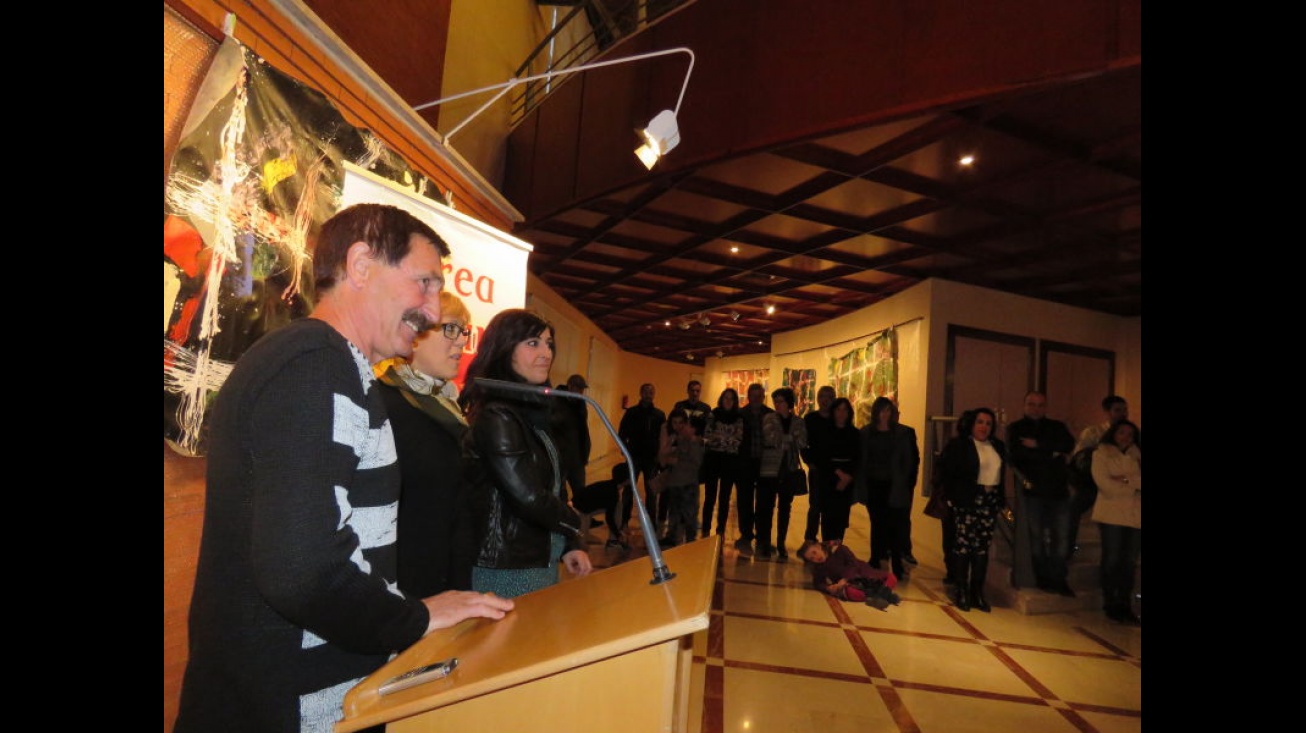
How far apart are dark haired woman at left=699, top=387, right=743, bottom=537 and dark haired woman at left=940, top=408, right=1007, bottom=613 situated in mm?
1865

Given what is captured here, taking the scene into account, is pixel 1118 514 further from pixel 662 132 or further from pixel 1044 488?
pixel 662 132

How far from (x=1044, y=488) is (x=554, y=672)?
468 cm

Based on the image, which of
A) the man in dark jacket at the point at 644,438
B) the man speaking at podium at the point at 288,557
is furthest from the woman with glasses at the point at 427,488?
the man in dark jacket at the point at 644,438

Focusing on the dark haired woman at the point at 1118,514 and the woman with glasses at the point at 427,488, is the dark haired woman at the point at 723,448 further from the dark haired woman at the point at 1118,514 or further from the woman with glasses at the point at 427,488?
the woman with glasses at the point at 427,488

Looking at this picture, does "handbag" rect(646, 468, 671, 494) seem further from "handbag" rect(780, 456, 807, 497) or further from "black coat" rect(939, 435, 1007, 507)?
"black coat" rect(939, 435, 1007, 507)

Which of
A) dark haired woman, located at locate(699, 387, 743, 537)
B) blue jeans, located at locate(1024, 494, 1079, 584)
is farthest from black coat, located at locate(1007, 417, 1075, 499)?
dark haired woman, located at locate(699, 387, 743, 537)

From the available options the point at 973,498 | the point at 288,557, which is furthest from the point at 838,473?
the point at 288,557

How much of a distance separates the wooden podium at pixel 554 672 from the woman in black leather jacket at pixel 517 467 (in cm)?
65

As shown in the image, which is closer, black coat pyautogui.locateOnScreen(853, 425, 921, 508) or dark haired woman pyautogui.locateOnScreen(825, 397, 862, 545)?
black coat pyautogui.locateOnScreen(853, 425, 921, 508)

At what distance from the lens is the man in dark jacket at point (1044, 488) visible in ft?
14.0

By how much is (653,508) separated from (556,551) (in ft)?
14.1

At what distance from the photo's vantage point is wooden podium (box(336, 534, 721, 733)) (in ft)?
2.37

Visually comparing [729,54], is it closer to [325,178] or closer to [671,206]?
[671,206]
